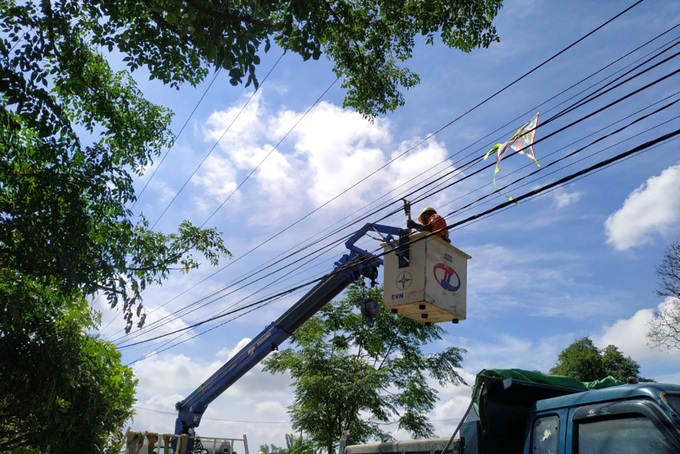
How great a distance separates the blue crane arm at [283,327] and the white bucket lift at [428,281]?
1185mm

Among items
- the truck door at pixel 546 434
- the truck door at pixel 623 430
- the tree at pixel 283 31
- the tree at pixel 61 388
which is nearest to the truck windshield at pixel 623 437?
the truck door at pixel 623 430

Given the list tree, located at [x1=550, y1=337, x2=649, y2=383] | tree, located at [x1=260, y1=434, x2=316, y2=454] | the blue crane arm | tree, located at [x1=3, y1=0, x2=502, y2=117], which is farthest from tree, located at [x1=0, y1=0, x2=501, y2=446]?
tree, located at [x1=550, y1=337, x2=649, y2=383]

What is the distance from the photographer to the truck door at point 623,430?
364 centimetres

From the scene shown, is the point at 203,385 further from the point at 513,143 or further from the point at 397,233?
the point at 513,143

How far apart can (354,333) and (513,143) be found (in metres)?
15.5

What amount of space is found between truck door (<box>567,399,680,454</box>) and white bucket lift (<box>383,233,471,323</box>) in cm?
446

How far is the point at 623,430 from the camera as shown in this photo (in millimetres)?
3932

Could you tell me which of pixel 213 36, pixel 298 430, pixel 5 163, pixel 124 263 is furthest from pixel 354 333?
pixel 213 36

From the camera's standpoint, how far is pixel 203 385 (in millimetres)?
14828

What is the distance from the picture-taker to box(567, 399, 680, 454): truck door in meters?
3.64

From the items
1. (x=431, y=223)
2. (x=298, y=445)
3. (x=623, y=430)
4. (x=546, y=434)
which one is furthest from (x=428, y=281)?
(x=298, y=445)

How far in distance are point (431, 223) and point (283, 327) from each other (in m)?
5.89

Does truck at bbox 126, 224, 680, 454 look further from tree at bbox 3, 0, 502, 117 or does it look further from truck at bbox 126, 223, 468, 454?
tree at bbox 3, 0, 502, 117

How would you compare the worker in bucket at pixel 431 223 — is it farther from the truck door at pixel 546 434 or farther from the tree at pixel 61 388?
the tree at pixel 61 388
